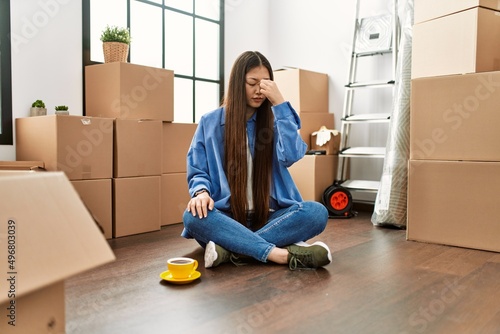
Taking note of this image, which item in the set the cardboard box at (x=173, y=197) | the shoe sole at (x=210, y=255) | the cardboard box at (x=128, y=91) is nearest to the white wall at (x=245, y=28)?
the cardboard box at (x=128, y=91)

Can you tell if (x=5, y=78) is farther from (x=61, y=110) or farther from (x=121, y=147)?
(x=121, y=147)

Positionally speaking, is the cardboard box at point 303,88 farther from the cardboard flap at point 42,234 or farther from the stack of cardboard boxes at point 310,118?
the cardboard flap at point 42,234

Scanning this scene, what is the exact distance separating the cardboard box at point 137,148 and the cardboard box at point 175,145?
132 mm

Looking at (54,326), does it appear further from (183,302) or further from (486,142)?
(486,142)

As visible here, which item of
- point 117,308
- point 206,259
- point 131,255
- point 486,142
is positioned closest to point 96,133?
point 131,255

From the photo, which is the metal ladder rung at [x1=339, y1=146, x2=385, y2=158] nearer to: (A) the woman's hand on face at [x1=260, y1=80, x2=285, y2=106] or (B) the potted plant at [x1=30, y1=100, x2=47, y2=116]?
(A) the woman's hand on face at [x1=260, y1=80, x2=285, y2=106]

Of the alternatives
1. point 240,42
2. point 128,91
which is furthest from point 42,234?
point 240,42

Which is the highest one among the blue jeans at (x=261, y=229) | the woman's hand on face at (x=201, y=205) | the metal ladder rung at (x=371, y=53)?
the metal ladder rung at (x=371, y=53)

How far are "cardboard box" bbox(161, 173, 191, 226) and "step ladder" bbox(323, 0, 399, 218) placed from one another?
1.00 m

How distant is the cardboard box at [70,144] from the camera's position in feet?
7.38

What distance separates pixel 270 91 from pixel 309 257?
2.20 feet

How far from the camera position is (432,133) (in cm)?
233

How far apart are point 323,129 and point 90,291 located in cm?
240

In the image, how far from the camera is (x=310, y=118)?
11.8 feet
